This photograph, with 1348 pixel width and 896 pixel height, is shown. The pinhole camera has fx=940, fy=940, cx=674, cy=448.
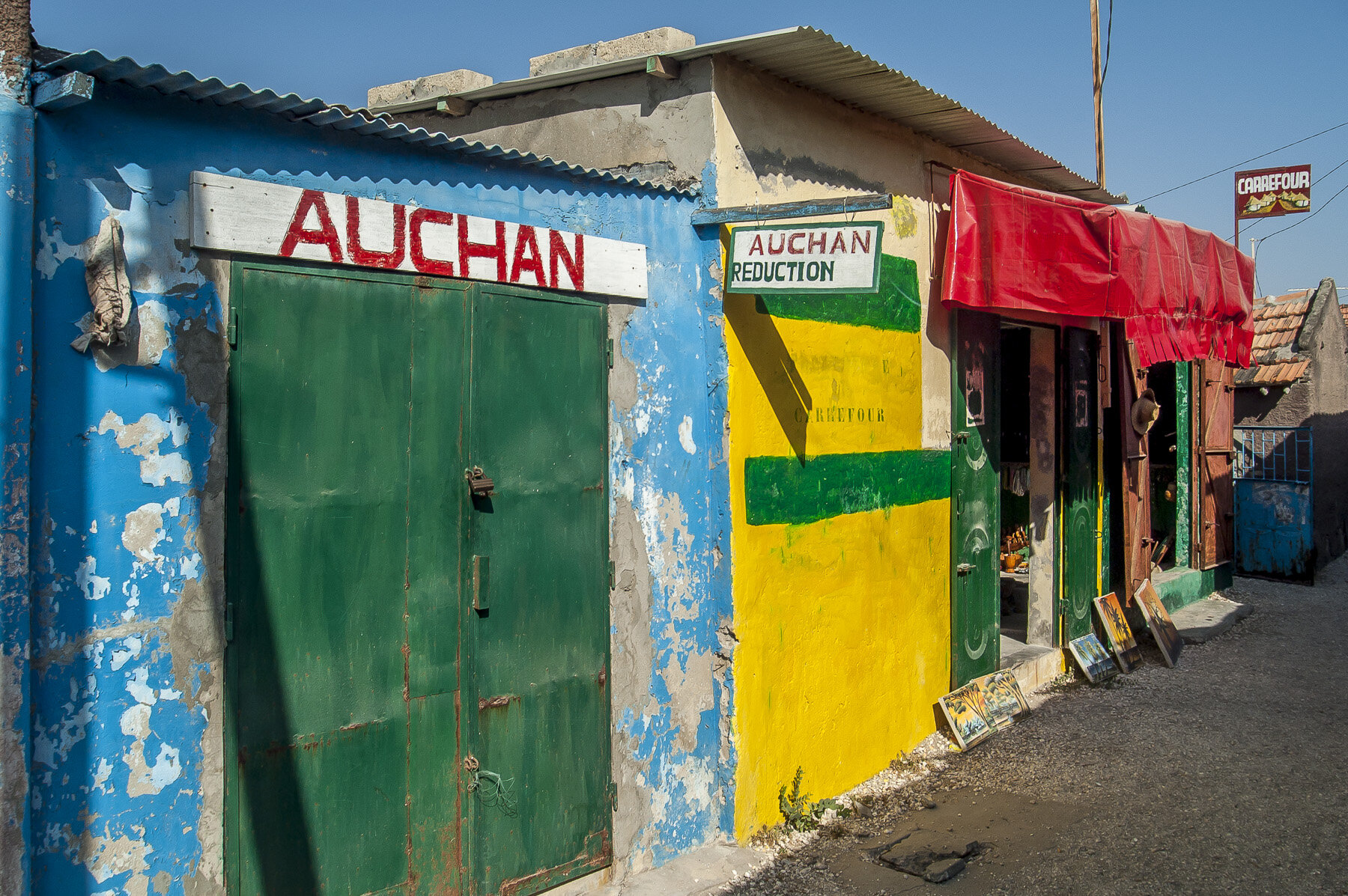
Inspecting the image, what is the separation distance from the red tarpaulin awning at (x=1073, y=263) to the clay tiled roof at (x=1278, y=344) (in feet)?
20.9

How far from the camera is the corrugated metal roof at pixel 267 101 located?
9.13 feet

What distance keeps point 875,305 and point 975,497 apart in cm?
196

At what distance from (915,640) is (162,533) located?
474 centimetres

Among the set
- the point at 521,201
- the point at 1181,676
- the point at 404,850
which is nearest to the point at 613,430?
the point at 521,201

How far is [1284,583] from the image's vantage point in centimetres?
1177

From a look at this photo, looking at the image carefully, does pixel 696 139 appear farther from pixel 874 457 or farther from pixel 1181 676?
pixel 1181 676

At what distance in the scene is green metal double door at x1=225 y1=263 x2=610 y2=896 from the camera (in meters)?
3.22

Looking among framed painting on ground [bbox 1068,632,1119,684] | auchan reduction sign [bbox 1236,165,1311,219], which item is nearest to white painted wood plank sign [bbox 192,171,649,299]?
framed painting on ground [bbox 1068,632,1119,684]

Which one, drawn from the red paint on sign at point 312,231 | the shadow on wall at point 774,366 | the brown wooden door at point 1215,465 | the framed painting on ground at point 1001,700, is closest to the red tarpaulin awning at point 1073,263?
the shadow on wall at point 774,366

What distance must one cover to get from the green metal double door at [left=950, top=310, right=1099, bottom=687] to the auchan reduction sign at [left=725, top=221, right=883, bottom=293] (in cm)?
264

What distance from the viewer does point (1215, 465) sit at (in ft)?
36.5

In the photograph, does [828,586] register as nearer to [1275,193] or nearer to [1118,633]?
[1118,633]

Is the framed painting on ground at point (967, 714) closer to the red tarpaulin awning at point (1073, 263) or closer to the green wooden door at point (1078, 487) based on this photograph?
the green wooden door at point (1078, 487)

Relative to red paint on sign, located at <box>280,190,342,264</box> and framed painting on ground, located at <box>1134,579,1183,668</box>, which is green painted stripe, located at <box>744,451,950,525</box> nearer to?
red paint on sign, located at <box>280,190,342,264</box>
